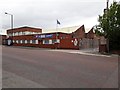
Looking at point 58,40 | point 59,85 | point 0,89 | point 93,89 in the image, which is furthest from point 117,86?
point 58,40

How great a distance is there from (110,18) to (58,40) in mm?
17022

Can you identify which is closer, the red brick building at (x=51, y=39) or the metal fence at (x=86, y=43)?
the red brick building at (x=51, y=39)

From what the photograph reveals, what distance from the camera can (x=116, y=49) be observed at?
31312 millimetres

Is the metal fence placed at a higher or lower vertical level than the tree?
lower

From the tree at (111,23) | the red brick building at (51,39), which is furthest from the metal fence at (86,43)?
Result: the tree at (111,23)

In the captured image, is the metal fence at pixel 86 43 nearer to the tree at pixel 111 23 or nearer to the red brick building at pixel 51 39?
the red brick building at pixel 51 39

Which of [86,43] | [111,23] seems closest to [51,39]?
[86,43]

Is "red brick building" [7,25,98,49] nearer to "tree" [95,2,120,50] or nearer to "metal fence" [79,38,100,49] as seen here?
"metal fence" [79,38,100,49]

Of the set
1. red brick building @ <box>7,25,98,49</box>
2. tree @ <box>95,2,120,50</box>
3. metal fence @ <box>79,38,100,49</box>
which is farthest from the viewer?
metal fence @ <box>79,38,100,49</box>

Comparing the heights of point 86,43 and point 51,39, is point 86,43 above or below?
below

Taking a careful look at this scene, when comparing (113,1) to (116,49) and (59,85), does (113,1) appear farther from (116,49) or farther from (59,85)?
(59,85)

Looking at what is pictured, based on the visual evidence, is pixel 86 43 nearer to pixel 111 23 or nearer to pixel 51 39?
pixel 51 39

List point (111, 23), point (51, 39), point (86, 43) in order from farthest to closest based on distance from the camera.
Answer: point (51, 39)
point (86, 43)
point (111, 23)

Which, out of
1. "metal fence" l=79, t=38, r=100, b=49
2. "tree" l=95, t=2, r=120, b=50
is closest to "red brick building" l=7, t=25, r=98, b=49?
"metal fence" l=79, t=38, r=100, b=49
